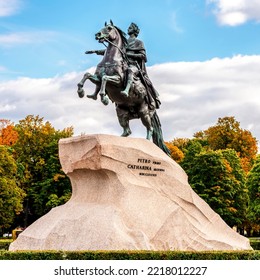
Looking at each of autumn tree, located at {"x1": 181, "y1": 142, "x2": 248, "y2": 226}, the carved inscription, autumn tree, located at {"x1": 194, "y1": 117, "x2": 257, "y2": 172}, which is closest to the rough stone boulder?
the carved inscription

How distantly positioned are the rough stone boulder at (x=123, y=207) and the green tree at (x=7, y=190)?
22.0 m

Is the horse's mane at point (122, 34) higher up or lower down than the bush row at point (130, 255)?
higher up

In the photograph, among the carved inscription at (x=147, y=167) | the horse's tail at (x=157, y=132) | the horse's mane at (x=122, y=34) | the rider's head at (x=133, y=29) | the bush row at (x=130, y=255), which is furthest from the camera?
the horse's tail at (x=157, y=132)

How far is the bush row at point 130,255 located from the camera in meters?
Result: 14.3

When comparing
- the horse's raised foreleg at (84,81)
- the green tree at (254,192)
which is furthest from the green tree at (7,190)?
the horse's raised foreleg at (84,81)

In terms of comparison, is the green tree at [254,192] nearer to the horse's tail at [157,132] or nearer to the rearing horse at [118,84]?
the horse's tail at [157,132]

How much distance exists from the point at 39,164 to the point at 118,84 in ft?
88.2

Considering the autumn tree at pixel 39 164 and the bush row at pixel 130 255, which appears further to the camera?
the autumn tree at pixel 39 164

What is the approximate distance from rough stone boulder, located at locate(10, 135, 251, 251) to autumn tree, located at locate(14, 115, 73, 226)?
2486 cm

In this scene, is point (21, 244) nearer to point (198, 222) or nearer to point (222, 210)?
point (198, 222)

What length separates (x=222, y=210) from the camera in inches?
1613

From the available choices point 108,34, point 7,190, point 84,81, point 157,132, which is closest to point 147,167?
point 84,81

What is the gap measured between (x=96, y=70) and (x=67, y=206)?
458 cm

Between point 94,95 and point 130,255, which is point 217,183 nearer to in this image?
point 94,95
